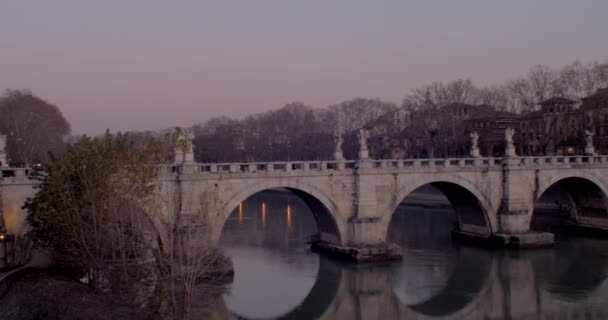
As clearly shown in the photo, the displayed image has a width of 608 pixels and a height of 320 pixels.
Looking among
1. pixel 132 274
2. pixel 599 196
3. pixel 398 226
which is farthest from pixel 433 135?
pixel 132 274

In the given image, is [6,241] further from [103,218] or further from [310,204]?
[310,204]

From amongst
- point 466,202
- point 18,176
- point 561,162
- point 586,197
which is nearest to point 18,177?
point 18,176

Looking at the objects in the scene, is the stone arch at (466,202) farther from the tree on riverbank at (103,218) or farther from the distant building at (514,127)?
the distant building at (514,127)

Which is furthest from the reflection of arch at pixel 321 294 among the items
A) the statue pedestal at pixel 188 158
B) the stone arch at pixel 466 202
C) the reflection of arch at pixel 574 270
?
the reflection of arch at pixel 574 270

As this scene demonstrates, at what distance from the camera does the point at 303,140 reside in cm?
6244

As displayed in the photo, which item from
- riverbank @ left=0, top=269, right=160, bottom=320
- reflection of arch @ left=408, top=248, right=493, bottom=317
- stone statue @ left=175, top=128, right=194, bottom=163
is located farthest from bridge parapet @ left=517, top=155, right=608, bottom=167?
riverbank @ left=0, top=269, right=160, bottom=320

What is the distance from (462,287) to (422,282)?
1.43 metres

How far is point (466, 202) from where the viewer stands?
1110 inches

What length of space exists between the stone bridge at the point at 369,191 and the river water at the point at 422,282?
50.3 inches

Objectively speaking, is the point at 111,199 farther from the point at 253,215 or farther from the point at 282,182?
the point at 253,215

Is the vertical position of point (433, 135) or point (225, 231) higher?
point (433, 135)

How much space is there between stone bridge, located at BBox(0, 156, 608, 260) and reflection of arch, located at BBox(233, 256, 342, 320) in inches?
38.8

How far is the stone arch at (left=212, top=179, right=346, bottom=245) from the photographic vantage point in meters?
22.2

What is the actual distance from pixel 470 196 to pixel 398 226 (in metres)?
7.83
